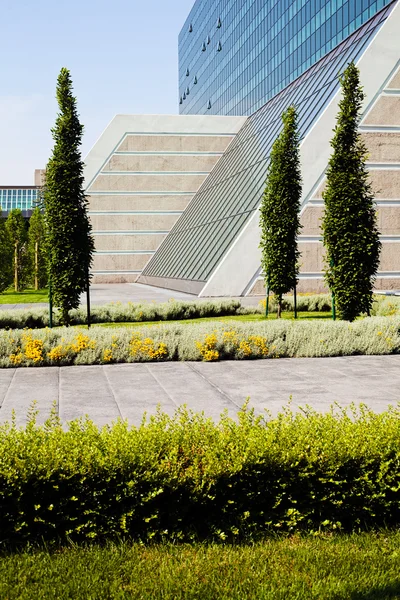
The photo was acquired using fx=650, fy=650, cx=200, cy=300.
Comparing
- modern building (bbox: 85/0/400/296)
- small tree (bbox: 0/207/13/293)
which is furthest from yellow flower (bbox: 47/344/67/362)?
small tree (bbox: 0/207/13/293)

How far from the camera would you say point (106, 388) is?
1021 centimetres

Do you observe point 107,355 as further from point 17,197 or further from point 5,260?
point 17,197

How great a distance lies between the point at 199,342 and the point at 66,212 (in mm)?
6890

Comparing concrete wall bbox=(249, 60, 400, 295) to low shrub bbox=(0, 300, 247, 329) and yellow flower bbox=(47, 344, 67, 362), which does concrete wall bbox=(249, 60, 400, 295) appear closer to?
low shrub bbox=(0, 300, 247, 329)

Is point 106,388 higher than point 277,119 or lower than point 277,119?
lower

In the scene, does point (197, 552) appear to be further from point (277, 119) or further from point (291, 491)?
point (277, 119)

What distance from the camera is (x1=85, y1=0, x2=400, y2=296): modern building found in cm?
2986

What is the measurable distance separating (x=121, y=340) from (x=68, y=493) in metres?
7.83

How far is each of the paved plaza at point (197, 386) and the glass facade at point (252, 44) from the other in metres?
39.5

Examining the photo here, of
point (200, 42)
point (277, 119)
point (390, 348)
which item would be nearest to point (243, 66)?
point (200, 42)

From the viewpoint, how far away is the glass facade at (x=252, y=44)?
51875 millimetres

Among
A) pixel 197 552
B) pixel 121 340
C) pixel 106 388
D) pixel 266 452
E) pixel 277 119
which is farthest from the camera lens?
pixel 277 119

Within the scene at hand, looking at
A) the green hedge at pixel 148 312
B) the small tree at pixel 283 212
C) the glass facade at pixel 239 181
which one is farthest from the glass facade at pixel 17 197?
the small tree at pixel 283 212

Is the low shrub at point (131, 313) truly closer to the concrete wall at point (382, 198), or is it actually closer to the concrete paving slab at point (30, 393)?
the concrete wall at point (382, 198)
